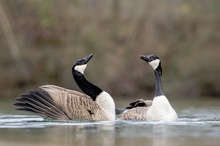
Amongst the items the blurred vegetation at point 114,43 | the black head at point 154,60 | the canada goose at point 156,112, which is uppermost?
the blurred vegetation at point 114,43

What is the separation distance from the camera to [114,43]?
115 feet

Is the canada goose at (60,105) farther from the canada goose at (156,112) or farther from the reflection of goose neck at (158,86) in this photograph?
the reflection of goose neck at (158,86)

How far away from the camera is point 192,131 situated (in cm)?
1475

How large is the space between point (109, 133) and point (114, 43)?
20836mm

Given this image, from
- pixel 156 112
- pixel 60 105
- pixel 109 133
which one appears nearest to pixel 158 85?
pixel 156 112

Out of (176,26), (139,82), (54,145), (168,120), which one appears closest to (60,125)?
(168,120)

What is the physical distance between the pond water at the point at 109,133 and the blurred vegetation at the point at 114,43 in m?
13.9

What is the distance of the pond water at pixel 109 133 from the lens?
12938 mm

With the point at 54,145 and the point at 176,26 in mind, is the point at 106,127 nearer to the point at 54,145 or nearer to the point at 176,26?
the point at 54,145

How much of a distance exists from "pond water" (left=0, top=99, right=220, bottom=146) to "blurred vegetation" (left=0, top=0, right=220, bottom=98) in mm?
13916

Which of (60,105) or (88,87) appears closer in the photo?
(60,105)

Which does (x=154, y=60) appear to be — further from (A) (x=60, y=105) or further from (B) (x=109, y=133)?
(B) (x=109, y=133)

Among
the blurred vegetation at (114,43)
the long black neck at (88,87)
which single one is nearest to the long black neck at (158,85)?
the long black neck at (88,87)

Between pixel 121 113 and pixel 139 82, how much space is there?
14.4 m
